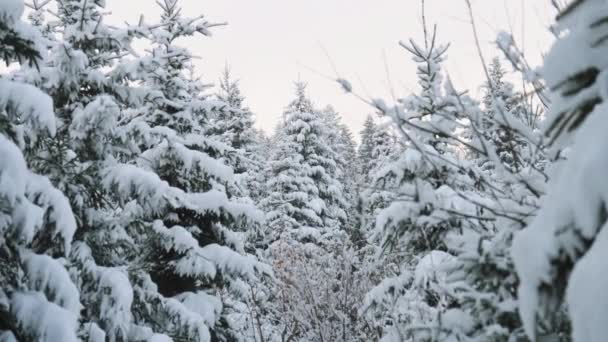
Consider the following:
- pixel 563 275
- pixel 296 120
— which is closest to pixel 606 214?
pixel 563 275

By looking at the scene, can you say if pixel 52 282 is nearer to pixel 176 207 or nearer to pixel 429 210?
pixel 176 207

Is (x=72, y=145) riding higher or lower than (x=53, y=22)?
lower

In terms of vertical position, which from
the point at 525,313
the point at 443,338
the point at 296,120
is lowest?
the point at 443,338

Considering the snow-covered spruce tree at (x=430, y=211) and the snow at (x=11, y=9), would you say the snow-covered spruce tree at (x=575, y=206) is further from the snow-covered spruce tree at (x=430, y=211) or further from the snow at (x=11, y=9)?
the snow at (x=11, y=9)

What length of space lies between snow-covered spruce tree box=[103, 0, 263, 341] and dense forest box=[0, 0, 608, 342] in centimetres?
4

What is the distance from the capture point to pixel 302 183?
23656 mm

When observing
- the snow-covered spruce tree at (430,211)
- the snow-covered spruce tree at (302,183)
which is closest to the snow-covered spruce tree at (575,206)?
the snow-covered spruce tree at (430,211)

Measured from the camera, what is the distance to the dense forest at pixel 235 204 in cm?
172

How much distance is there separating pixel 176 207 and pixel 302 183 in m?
15.8

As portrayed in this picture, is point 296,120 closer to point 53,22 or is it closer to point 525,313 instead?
point 53,22

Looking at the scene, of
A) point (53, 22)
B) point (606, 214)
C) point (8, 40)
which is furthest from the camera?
point (53, 22)

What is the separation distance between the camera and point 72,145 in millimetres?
6957

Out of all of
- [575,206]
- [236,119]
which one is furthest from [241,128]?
[575,206]

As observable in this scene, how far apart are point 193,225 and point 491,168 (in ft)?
28.8
